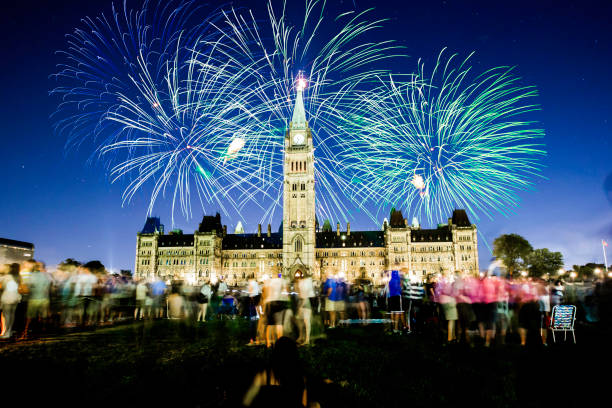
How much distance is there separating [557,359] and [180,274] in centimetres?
9934

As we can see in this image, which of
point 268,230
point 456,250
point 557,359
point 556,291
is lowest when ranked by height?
point 557,359

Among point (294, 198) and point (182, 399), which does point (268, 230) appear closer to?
point (294, 198)

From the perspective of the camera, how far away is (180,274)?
328 feet

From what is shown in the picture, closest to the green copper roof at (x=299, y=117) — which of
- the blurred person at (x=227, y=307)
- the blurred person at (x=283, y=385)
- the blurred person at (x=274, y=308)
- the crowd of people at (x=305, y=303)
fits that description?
the blurred person at (x=227, y=307)

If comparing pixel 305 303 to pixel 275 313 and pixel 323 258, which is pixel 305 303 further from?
pixel 323 258

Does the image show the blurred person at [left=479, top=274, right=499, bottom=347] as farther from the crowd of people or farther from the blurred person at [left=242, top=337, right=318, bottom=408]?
the blurred person at [left=242, top=337, right=318, bottom=408]

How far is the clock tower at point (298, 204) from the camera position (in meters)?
88.5

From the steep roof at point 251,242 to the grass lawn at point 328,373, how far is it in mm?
92835

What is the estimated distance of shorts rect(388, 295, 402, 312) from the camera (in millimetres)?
13240

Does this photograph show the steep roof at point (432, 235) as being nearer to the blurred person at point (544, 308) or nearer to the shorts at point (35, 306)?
the blurred person at point (544, 308)

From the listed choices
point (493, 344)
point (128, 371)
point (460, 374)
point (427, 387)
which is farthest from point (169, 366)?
point (493, 344)

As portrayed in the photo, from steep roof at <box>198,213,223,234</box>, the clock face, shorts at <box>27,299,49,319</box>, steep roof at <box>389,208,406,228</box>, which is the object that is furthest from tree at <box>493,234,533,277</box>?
shorts at <box>27,299,49,319</box>

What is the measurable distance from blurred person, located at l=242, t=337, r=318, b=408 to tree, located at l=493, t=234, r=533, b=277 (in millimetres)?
89807

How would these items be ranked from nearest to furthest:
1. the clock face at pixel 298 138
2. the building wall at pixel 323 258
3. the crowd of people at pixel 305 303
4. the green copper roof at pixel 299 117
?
the crowd of people at pixel 305 303
the green copper roof at pixel 299 117
the clock face at pixel 298 138
the building wall at pixel 323 258
